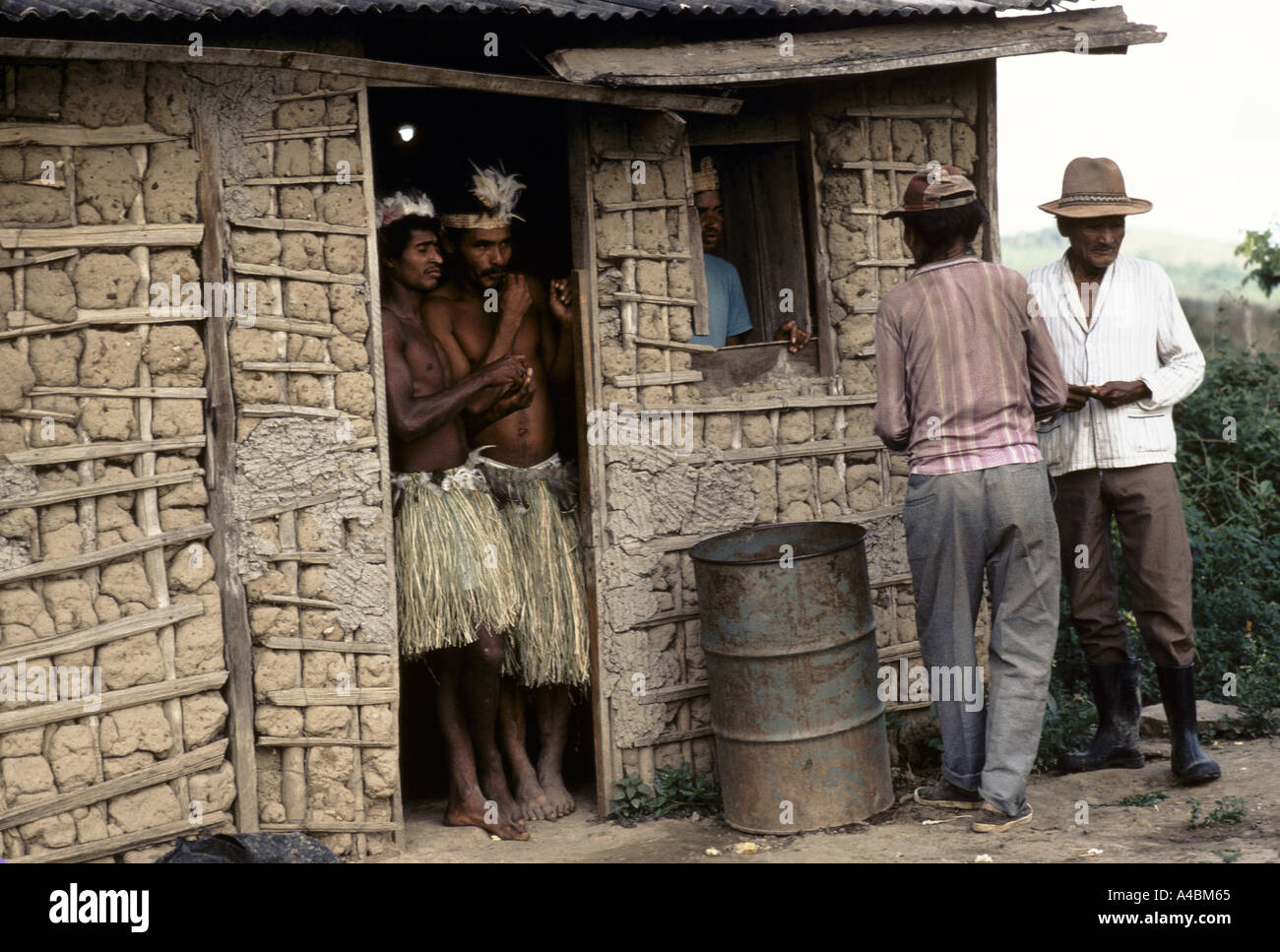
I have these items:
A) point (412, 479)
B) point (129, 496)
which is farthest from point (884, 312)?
point (129, 496)

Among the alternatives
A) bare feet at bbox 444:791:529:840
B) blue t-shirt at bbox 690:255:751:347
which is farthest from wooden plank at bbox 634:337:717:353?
bare feet at bbox 444:791:529:840

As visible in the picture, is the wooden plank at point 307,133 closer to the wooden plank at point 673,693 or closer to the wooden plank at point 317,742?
the wooden plank at point 317,742

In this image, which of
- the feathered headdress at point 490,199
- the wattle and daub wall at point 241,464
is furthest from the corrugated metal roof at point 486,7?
the feathered headdress at point 490,199

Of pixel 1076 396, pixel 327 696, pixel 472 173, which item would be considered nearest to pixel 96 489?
pixel 327 696

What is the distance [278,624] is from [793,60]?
118 inches

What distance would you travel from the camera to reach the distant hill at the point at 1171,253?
3616 cm

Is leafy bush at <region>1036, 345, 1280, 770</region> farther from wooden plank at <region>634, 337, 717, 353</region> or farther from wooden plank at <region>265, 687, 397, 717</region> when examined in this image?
wooden plank at <region>265, 687, 397, 717</region>

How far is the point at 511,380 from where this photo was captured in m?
5.76

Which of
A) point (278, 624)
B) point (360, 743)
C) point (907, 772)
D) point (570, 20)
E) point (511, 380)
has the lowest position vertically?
point (907, 772)

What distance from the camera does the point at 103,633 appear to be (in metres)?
4.84

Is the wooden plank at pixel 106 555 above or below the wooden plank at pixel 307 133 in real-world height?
below

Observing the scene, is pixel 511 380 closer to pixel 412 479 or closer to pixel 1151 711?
pixel 412 479

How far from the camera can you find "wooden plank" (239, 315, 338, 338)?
5125mm

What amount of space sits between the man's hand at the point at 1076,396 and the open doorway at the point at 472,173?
87.0 inches
